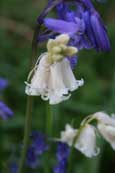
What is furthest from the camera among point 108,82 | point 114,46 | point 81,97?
point 114,46

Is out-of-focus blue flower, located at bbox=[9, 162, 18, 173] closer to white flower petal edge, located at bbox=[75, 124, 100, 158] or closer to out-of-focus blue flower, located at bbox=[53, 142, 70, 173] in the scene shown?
out-of-focus blue flower, located at bbox=[53, 142, 70, 173]

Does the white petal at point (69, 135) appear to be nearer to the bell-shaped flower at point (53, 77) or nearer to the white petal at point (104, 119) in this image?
the white petal at point (104, 119)

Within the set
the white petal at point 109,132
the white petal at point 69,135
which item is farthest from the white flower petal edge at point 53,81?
the white petal at point 69,135

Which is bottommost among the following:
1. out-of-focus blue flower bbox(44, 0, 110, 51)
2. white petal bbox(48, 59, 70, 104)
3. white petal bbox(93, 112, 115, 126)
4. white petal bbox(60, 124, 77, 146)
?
white petal bbox(60, 124, 77, 146)

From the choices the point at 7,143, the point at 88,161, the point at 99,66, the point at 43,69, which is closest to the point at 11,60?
the point at 99,66

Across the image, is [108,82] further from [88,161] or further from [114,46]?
[88,161]

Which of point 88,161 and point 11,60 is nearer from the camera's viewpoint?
point 88,161

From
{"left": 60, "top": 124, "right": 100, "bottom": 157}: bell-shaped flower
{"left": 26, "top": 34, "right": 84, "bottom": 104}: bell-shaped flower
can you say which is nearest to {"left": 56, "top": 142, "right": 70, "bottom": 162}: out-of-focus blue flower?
{"left": 60, "top": 124, "right": 100, "bottom": 157}: bell-shaped flower
